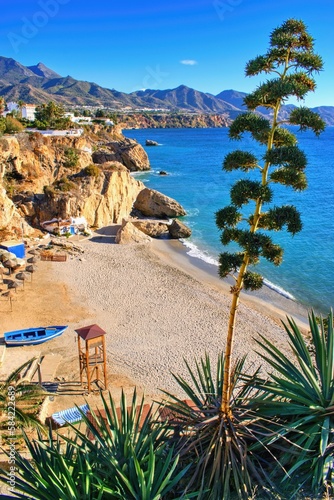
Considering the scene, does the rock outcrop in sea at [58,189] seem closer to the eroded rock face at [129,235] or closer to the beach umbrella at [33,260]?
the eroded rock face at [129,235]

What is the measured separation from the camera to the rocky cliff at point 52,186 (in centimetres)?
2938

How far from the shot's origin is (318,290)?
22.2 meters

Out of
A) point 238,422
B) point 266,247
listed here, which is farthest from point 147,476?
point 266,247

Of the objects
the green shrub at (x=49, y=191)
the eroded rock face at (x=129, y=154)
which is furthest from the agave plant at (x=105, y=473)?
the eroded rock face at (x=129, y=154)

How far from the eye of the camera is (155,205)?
3672 centimetres

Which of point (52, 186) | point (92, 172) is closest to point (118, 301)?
point (52, 186)

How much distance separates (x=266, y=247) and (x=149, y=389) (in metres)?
8.40

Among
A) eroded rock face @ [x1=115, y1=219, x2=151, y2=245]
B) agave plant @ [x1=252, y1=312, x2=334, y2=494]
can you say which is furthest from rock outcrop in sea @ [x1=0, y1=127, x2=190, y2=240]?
agave plant @ [x1=252, y1=312, x2=334, y2=494]

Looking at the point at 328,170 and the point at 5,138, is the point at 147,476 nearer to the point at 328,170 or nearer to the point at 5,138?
the point at 5,138

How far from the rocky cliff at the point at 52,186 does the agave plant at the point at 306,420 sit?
2210 centimetres

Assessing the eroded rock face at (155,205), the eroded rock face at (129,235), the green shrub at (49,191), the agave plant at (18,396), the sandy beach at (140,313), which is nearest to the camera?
the agave plant at (18,396)

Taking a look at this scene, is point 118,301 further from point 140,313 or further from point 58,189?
point 58,189

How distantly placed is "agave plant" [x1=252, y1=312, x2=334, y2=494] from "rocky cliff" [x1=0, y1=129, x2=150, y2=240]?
72.5 feet

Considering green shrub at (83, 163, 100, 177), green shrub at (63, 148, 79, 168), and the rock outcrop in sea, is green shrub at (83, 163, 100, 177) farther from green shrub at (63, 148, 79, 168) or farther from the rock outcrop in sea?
green shrub at (63, 148, 79, 168)
